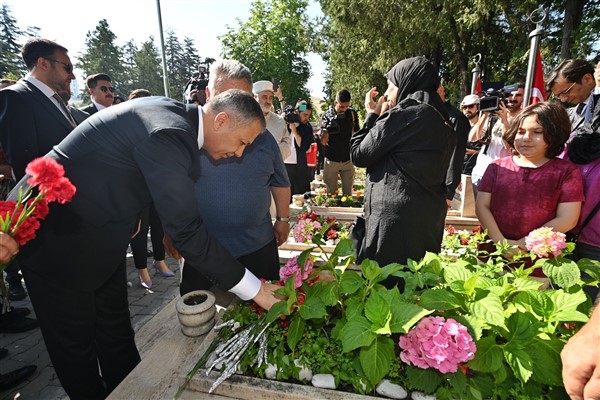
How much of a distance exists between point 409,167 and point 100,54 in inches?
2168

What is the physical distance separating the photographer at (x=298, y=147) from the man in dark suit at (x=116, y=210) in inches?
139

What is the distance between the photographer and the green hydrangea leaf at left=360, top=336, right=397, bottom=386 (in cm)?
108

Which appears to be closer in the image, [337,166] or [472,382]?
[472,382]

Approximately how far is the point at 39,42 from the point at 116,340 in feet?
9.05

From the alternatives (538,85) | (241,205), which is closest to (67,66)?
(241,205)

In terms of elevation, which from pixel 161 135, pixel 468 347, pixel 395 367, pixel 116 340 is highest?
pixel 161 135

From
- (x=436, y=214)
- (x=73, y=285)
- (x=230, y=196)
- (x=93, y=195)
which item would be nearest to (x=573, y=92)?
(x=436, y=214)

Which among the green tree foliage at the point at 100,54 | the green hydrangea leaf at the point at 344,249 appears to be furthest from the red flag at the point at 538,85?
the green tree foliage at the point at 100,54

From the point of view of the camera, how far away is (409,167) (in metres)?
1.96

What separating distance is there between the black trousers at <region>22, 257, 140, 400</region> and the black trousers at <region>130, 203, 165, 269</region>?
172 cm

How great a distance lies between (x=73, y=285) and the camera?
157cm

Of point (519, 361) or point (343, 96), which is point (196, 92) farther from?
point (519, 361)

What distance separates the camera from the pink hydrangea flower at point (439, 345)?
105 centimetres

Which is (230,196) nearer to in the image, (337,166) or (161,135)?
(161,135)
